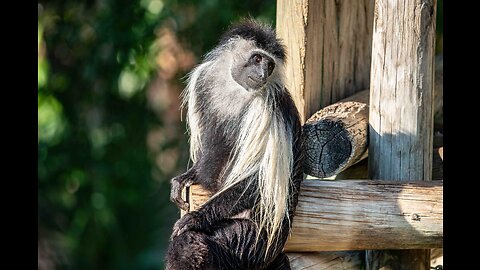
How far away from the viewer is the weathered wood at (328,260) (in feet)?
13.1

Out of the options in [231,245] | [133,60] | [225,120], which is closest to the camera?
[231,245]

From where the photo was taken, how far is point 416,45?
4070mm

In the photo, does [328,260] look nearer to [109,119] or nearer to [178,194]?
[178,194]

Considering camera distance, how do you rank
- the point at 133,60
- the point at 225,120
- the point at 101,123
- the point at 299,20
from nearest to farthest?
the point at 225,120 → the point at 299,20 → the point at 133,60 → the point at 101,123

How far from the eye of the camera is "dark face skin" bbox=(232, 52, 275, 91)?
3.75m

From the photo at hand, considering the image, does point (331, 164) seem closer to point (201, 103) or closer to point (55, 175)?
point (201, 103)

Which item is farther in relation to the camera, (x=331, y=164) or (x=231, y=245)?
(x=331, y=164)

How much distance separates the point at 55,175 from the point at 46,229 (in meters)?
0.89

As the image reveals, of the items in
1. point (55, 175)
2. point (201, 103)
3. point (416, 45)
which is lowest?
point (55, 175)

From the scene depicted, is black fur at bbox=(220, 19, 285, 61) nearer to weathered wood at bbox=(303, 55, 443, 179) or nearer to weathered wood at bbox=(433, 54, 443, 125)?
weathered wood at bbox=(303, 55, 443, 179)

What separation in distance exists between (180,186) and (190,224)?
48cm

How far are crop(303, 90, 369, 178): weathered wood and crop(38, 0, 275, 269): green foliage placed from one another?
8.74 feet
